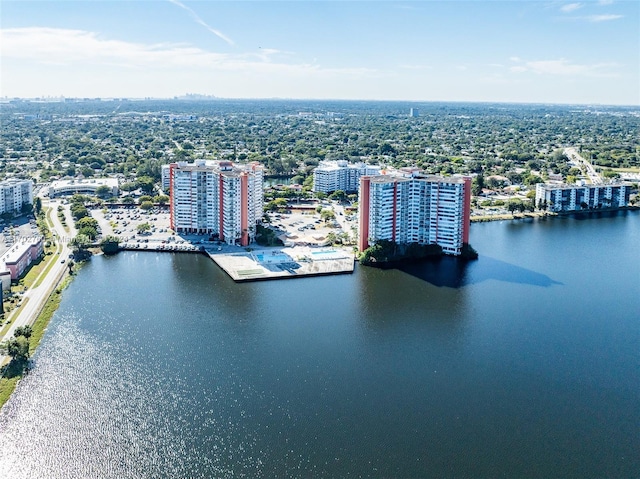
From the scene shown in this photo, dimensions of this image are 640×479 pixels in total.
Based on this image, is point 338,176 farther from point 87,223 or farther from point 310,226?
point 87,223

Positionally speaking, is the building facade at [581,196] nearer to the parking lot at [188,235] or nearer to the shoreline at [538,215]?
the shoreline at [538,215]

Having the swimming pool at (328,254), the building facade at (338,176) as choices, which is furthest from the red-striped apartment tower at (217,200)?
the building facade at (338,176)

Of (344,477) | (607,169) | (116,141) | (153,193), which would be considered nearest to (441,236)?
(344,477)

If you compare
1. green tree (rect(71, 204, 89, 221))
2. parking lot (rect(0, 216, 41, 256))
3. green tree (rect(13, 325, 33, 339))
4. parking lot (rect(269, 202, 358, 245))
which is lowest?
green tree (rect(13, 325, 33, 339))

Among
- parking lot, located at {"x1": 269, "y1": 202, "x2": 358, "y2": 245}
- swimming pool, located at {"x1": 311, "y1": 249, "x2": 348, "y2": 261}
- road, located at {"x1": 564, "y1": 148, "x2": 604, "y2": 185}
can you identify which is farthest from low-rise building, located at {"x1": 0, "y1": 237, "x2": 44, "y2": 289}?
road, located at {"x1": 564, "y1": 148, "x2": 604, "y2": 185}

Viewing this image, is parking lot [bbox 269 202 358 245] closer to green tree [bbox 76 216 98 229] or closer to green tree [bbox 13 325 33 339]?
green tree [bbox 76 216 98 229]

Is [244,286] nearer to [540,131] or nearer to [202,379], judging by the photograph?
[202,379]
